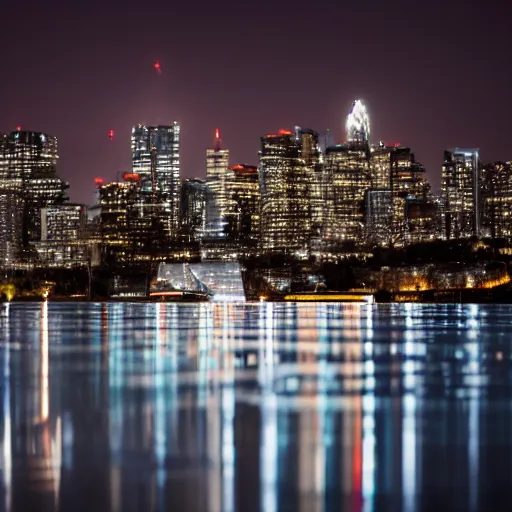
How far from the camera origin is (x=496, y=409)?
15836 millimetres

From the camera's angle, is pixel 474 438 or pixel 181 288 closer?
pixel 474 438

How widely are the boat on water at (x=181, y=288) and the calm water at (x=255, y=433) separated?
381 ft

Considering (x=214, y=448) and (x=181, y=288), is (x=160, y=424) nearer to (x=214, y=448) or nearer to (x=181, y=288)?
(x=214, y=448)

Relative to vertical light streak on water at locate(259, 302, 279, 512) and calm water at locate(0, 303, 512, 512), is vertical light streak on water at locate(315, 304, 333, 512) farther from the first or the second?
vertical light streak on water at locate(259, 302, 279, 512)

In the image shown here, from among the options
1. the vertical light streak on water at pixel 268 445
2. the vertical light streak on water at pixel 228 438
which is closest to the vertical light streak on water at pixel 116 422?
the vertical light streak on water at pixel 228 438

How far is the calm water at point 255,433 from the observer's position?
1038 centimetres

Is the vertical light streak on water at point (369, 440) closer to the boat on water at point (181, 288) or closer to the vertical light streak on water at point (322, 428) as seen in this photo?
the vertical light streak on water at point (322, 428)

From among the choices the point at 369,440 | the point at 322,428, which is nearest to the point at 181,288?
the point at 322,428

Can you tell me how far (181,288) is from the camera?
176125 mm

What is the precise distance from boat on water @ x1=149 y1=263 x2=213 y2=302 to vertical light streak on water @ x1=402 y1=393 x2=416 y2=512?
12228 centimetres

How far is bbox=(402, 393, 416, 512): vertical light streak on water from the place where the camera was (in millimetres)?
10203

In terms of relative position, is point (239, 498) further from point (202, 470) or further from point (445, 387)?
point (445, 387)

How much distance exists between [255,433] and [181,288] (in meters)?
163

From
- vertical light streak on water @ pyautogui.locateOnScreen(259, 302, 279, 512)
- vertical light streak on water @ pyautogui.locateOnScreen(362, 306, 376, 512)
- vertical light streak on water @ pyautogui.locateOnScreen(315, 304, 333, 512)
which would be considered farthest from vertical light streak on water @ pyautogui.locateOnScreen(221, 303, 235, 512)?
vertical light streak on water @ pyautogui.locateOnScreen(362, 306, 376, 512)
